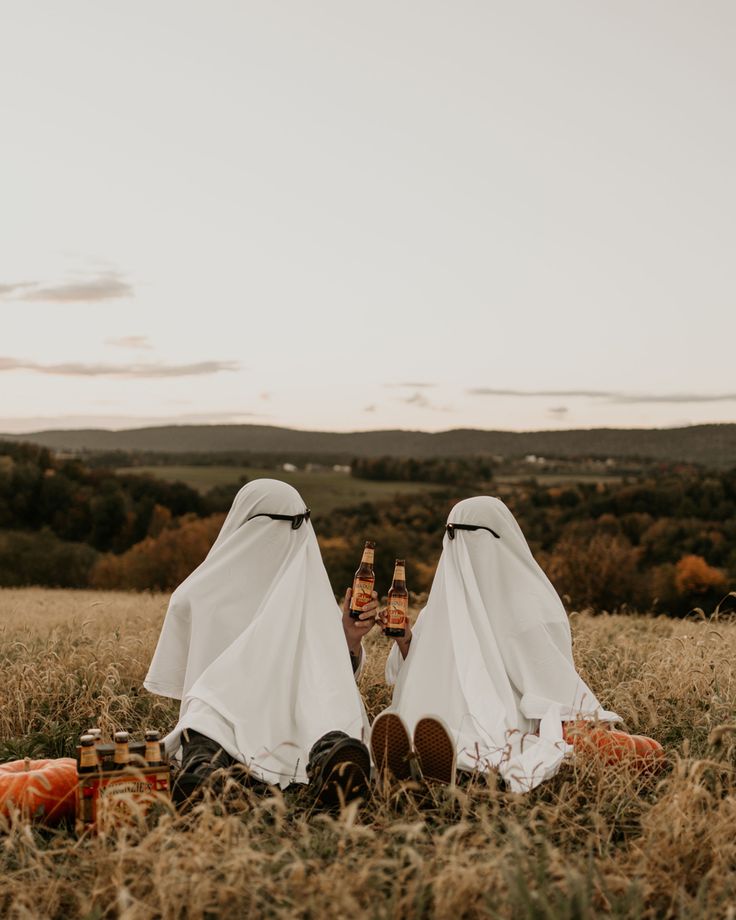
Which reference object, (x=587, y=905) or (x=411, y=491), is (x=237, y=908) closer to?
(x=587, y=905)

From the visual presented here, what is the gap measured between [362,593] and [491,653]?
994mm

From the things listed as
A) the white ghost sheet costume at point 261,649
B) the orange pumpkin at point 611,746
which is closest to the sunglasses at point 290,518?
the white ghost sheet costume at point 261,649

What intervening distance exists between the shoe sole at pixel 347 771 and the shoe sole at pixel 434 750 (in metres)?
0.32

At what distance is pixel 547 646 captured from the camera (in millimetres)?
5703

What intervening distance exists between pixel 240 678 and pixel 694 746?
3.16 metres

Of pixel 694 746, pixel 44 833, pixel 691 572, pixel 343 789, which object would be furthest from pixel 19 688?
pixel 691 572

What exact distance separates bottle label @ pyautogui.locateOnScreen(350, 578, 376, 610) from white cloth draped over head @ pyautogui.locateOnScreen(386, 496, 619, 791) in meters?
0.41

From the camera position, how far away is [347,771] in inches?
187

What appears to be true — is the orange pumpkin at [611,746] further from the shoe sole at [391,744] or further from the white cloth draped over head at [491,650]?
the shoe sole at [391,744]

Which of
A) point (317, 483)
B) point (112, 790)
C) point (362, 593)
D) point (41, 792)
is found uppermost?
point (362, 593)

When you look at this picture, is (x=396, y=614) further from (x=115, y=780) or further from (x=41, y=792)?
(x=41, y=792)

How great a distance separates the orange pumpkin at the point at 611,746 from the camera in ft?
16.6

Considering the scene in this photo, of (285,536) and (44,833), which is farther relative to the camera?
(285,536)

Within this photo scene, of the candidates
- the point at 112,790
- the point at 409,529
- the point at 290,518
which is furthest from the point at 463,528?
the point at 409,529
